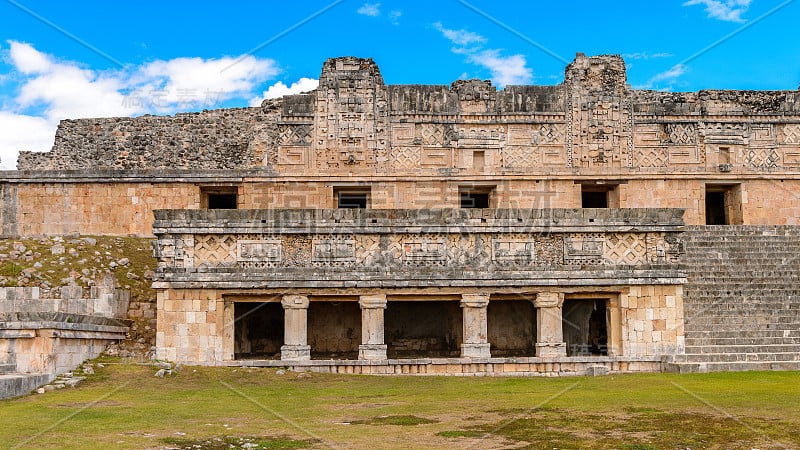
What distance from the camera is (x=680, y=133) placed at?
902 inches

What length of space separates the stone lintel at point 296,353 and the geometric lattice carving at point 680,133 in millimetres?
12947

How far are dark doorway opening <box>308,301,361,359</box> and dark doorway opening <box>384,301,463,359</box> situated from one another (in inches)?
31.8

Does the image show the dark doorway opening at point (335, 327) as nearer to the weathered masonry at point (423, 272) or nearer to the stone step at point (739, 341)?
the weathered masonry at point (423, 272)

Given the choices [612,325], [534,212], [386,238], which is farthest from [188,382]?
[612,325]

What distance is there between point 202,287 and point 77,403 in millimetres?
4161

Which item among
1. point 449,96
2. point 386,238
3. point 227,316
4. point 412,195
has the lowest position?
point 227,316

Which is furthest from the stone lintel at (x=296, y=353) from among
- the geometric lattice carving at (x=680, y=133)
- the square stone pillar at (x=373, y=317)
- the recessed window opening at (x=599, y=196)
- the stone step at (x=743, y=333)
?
the geometric lattice carving at (x=680, y=133)

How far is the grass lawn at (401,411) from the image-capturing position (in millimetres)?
8148

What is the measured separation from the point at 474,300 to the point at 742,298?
18.3 ft

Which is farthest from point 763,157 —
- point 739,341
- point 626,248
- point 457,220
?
point 457,220

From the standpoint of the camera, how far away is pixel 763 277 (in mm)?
17109

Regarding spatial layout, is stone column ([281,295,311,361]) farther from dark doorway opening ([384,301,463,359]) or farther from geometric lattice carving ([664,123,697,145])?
geometric lattice carving ([664,123,697,145])

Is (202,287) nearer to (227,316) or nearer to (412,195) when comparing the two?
(227,316)

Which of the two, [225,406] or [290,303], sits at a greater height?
[290,303]
